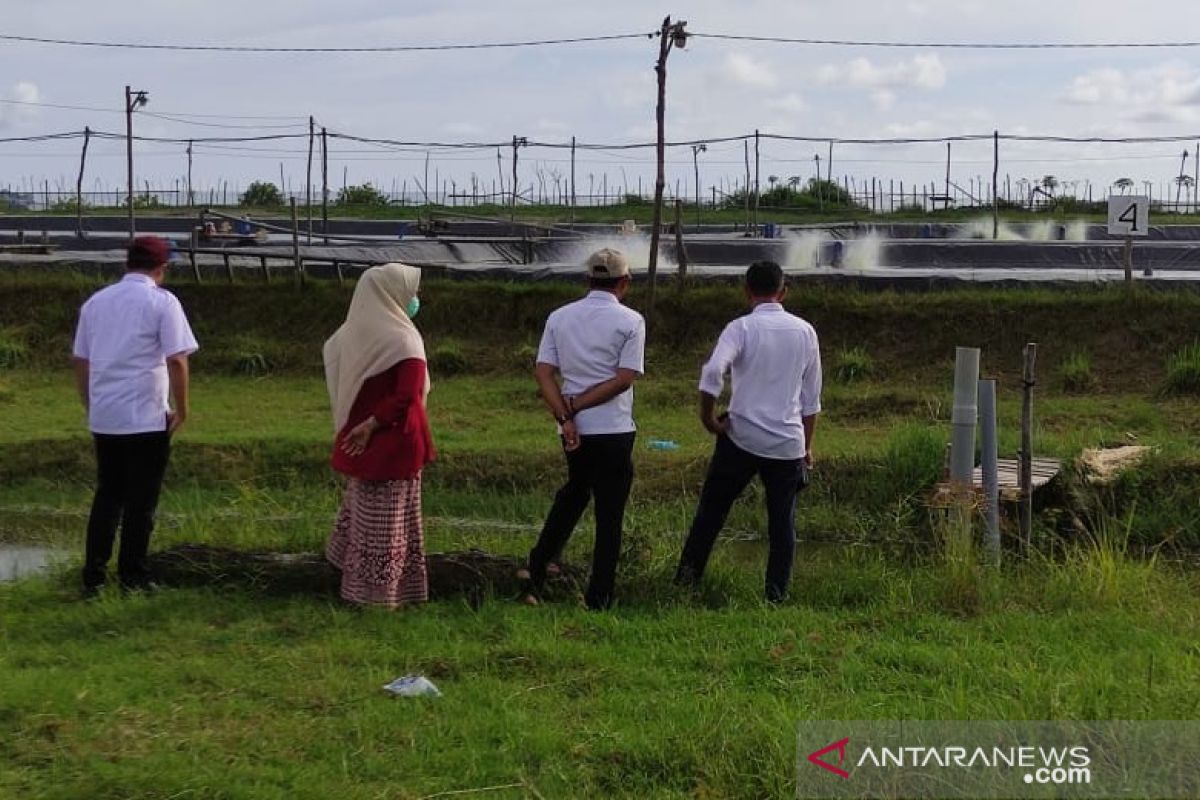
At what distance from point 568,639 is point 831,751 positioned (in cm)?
150

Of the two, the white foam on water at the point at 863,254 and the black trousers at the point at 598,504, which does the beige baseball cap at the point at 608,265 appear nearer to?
the black trousers at the point at 598,504

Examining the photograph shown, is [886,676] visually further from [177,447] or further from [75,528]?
[177,447]

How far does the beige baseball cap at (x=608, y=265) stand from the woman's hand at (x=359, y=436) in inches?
41.9

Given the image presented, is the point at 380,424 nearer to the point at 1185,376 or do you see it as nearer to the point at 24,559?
the point at 24,559

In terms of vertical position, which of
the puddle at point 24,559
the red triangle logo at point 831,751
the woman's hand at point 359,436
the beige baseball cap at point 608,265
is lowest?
the puddle at point 24,559

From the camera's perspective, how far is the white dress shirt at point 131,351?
528 centimetres

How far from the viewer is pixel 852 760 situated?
3346mm

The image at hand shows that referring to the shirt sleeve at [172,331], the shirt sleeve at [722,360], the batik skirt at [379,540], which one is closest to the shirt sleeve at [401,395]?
the batik skirt at [379,540]

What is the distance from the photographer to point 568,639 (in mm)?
4711

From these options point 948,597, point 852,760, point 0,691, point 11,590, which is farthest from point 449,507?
point 852,760

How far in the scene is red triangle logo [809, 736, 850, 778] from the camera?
10.8 ft

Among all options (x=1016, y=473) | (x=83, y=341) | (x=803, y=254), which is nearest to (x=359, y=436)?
(x=83, y=341)

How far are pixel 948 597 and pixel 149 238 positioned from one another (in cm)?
369

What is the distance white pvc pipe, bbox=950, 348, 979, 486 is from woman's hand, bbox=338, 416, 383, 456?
8.74ft
